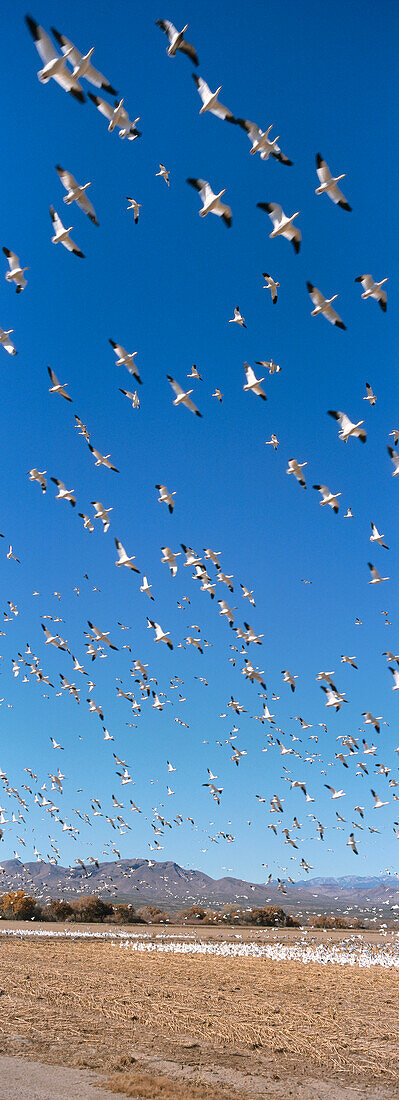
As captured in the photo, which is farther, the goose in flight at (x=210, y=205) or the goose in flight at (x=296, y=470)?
the goose in flight at (x=296, y=470)

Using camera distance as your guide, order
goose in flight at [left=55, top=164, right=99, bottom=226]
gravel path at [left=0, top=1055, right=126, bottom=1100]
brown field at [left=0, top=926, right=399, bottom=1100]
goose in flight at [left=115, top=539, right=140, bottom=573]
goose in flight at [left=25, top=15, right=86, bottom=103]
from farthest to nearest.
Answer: goose in flight at [left=115, top=539, right=140, bottom=573]
goose in flight at [left=55, top=164, right=99, bottom=226]
goose in flight at [left=25, top=15, right=86, bottom=103]
brown field at [left=0, top=926, right=399, bottom=1100]
gravel path at [left=0, top=1055, right=126, bottom=1100]

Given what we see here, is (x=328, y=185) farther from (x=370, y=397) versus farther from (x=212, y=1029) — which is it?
(x=212, y=1029)

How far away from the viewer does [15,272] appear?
61.1 ft

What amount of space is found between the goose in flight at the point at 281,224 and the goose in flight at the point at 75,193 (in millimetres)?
4203

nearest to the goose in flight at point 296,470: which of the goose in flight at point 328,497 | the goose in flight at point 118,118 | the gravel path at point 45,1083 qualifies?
the goose in flight at point 328,497

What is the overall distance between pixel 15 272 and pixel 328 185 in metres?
8.82

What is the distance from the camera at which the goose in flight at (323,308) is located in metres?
18.0

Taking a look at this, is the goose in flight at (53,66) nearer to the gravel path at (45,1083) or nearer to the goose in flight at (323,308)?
the goose in flight at (323,308)

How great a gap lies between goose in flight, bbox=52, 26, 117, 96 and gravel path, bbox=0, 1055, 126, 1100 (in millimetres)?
17862

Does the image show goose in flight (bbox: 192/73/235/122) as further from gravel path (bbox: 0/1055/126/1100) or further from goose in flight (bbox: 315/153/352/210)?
gravel path (bbox: 0/1055/126/1100)

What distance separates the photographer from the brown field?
10.5 metres

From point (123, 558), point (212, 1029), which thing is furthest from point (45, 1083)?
point (123, 558)

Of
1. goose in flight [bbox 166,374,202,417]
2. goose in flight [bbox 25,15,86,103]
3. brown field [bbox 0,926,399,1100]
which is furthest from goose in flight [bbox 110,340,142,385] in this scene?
brown field [bbox 0,926,399,1100]

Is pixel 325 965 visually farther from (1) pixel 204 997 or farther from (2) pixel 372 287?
(2) pixel 372 287
